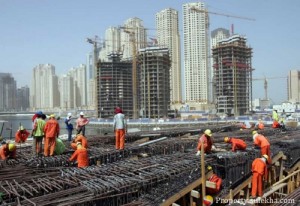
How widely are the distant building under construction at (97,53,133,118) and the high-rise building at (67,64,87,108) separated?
104878 mm

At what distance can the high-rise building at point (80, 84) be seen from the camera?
624 feet

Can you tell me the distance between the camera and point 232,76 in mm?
75000

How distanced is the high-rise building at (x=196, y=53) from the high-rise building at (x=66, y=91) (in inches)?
3467

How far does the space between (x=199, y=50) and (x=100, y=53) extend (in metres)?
65.5

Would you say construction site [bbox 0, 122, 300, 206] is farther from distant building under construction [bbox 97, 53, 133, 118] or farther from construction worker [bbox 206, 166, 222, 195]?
distant building under construction [bbox 97, 53, 133, 118]

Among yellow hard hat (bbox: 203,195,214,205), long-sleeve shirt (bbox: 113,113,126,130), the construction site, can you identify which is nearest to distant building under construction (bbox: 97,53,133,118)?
the construction site

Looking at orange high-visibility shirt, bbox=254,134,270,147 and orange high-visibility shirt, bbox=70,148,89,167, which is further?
orange high-visibility shirt, bbox=254,134,270,147

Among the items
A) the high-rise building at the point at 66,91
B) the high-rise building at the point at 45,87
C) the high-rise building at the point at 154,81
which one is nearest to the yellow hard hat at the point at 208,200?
the high-rise building at the point at 154,81

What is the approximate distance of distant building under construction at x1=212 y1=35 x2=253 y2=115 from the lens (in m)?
74.9

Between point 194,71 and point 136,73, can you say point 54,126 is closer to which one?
point 136,73

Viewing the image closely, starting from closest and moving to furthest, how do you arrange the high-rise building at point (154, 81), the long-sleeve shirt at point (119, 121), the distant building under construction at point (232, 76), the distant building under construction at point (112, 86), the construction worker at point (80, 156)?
the construction worker at point (80, 156), the long-sleeve shirt at point (119, 121), the distant building under construction at point (232, 76), the high-rise building at point (154, 81), the distant building under construction at point (112, 86)

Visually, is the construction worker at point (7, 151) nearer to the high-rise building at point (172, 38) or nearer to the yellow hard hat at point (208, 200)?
the yellow hard hat at point (208, 200)

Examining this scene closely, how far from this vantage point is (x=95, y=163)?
10.2 meters

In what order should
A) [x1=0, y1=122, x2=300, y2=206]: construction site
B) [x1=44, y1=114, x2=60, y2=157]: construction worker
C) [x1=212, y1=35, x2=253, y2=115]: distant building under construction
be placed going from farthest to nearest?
[x1=212, y1=35, x2=253, y2=115]: distant building under construction, [x1=44, y1=114, x2=60, y2=157]: construction worker, [x1=0, y1=122, x2=300, y2=206]: construction site
